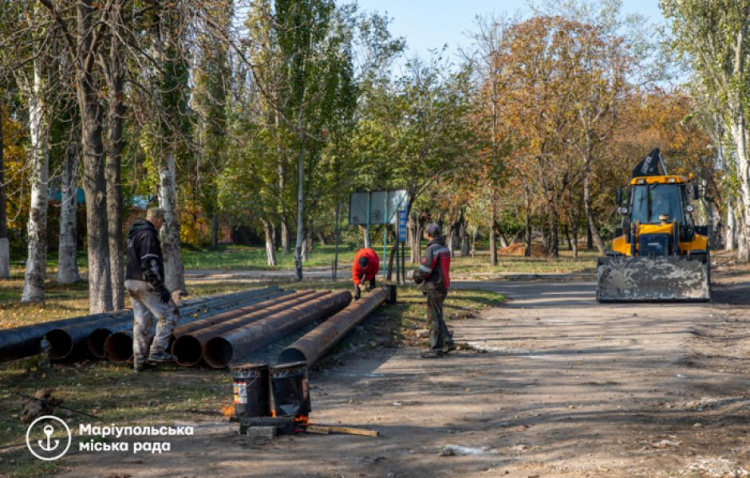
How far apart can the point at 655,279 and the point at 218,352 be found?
12.9 metres

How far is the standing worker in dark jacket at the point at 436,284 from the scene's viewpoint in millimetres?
12383

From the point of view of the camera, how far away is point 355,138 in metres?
28.3

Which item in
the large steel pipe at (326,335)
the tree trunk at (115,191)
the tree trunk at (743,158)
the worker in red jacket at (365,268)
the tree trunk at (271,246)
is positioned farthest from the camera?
the tree trunk at (271,246)

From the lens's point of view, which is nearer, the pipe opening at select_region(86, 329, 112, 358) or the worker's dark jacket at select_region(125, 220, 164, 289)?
the worker's dark jacket at select_region(125, 220, 164, 289)

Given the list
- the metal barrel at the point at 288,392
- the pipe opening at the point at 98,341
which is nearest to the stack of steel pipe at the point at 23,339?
the pipe opening at the point at 98,341

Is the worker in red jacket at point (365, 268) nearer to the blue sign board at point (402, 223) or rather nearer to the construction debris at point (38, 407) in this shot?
the blue sign board at point (402, 223)

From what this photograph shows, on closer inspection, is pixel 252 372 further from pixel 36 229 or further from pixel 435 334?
pixel 36 229

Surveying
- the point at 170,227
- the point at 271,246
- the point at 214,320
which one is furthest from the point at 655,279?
the point at 271,246

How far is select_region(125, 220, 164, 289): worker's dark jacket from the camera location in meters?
10.1

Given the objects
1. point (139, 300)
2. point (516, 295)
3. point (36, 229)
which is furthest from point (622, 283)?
point (36, 229)

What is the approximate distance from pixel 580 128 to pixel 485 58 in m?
6.60

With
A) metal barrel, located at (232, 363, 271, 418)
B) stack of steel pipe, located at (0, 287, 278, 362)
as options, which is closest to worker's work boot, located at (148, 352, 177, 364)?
stack of steel pipe, located at (0, 287, 278, 362)

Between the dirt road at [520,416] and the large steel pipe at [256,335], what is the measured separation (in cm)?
113

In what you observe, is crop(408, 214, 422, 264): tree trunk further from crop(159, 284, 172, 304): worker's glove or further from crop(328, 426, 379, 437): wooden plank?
crop(328, 426, 379, 437): wooden plank
